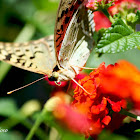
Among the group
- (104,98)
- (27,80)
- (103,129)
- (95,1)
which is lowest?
(27,80)

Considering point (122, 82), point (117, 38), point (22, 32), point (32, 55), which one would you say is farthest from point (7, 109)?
point (117, 38)

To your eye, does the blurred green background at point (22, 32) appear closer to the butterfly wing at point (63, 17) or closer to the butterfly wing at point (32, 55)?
the butterfly wing at point (32, 55)

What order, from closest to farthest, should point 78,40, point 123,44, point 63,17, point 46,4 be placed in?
point 123,44, point 63,17, point 78,40, point 46,4

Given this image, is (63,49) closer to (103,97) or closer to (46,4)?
(103,97)

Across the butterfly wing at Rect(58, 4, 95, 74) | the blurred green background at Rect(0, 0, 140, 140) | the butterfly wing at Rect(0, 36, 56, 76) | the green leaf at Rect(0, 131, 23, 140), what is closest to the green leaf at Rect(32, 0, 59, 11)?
the blurred green background at Rect(0, 0, 140, 140)

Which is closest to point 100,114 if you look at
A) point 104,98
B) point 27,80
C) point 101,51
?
point 104,98

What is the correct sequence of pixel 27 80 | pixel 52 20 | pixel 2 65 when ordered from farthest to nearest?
pixel 27 80 → pixel 52 20 → pixel 2 65

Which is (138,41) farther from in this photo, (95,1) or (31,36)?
(31,36)
